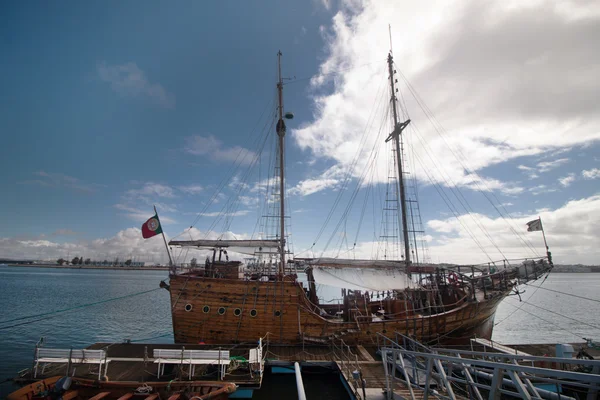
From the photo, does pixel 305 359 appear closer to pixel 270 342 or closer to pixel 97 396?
pixel 270 342

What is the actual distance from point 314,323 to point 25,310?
39047 millimetres

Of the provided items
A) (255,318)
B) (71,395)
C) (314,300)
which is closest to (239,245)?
(255,318)

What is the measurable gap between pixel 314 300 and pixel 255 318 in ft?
14.5

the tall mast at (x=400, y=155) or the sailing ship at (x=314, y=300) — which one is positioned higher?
the tall mast at (x=400, y=155)

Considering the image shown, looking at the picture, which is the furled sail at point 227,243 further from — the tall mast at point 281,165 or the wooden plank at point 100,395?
the wooden plank at point 100,395

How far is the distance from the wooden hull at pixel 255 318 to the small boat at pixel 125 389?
532 centimetres

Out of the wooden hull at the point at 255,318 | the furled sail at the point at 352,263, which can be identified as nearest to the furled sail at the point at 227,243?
the wooden hull at the point at 255,318

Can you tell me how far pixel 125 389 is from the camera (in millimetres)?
9398

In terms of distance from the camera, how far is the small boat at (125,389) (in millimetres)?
9016

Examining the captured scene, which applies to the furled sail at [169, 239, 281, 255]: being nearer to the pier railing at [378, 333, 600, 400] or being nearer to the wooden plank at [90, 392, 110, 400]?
the wooden plank at [90, 392, 110, 400]

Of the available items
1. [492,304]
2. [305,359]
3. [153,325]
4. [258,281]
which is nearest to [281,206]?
[258,281]

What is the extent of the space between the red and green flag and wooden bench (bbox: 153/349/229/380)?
635 cm

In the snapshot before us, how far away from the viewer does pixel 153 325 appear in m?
28.2

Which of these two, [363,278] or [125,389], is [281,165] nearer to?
[363,278]
